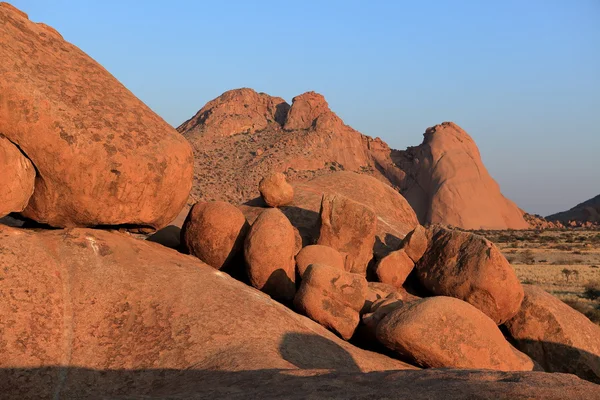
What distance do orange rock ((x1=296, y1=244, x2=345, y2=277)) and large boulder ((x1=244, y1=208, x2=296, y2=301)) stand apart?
333mm

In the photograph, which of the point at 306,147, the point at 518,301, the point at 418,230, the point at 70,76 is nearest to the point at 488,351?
the point at 518,301

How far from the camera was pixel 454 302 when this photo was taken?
1059 cm

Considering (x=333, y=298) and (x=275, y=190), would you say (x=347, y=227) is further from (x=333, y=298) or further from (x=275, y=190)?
(x=333, y=298)

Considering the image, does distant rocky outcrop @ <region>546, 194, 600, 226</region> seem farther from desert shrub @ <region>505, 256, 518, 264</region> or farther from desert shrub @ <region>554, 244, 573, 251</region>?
desert shrub @ <region>505, 256, 518, 264</region>

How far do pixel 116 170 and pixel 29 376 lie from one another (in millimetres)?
3739

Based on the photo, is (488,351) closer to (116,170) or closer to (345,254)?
(345,254)

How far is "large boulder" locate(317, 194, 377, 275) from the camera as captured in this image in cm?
1363

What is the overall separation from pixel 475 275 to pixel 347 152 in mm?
60239

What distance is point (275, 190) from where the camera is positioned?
14.6m

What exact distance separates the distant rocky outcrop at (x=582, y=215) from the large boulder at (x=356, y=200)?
271 ft

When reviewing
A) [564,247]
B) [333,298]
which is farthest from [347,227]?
[564,247]

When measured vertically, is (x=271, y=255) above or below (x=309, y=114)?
below

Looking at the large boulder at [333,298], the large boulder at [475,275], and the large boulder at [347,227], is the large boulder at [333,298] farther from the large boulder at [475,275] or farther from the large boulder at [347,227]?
the large boulder at [475,275]

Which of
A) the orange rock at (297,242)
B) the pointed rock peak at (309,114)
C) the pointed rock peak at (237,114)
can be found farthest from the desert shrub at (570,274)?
the pointed rock peak at (237,114)
